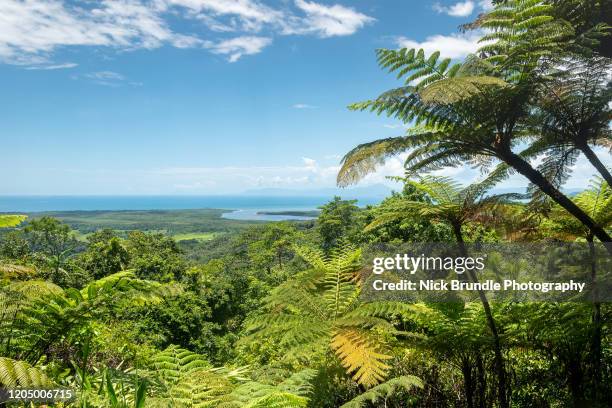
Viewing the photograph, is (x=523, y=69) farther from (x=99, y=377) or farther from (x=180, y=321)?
(x=180, y=321)

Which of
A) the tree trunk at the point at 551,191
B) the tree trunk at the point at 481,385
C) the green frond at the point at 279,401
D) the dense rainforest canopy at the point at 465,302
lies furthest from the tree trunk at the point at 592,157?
the green frond at the point at 279,401

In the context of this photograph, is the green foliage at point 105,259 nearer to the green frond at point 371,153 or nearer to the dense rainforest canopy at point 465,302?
the dense rainforest canopy at point 465,302

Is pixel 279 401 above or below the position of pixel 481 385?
above

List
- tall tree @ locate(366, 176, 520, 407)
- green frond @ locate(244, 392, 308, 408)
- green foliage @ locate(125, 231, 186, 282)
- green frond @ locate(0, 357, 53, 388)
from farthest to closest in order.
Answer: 1. green foliage @ locate(125, 231, 186, 282)
2. tall tree @ locate(366, 176, 520, 407)
3. green frond @ locate(0, 357, 53, 388)
4. green frond @ locate(244, 392, 308, 408)

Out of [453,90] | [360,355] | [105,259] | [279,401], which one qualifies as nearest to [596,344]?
[360,355]

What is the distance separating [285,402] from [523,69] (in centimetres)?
312

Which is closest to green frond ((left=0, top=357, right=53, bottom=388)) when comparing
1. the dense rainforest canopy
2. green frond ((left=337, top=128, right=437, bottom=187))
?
the dense rainforest canopy

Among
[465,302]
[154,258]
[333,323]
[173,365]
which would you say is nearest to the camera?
[173,365]

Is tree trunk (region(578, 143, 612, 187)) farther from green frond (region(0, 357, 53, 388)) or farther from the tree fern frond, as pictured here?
green frond (region(0, 357, 53, 388))

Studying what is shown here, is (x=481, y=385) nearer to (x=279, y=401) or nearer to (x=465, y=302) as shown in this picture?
(x=465, y=302)

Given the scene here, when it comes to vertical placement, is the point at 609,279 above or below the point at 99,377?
above

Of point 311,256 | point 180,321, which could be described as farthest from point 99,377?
point 180,321

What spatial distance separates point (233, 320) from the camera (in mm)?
21359

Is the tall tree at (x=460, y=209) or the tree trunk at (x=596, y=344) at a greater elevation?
the tall tree at (x=460, y=209)
